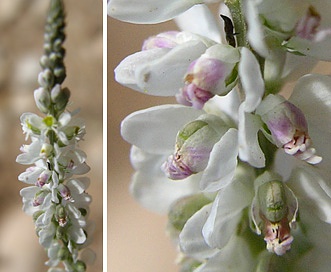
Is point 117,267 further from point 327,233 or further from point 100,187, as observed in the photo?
point 327,233

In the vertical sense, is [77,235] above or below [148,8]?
below

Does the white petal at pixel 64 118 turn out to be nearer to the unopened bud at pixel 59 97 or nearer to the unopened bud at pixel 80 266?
the unopened bud at pixel 59 97

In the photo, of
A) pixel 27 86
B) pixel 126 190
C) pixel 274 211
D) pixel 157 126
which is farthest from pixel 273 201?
pixel 126 190

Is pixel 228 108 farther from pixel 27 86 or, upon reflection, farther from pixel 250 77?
pixel 27 86

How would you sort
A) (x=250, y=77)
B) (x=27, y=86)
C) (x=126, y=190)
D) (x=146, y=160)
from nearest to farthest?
1. (x=250, y=77)
2. (x=146, y=160)
3. (x=27, y=86)
4. (x=126, y=190)

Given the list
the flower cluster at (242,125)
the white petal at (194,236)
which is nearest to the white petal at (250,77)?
the flower cluster at (242,125)

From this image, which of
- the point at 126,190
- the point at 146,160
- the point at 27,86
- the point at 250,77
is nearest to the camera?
the point at 250,77

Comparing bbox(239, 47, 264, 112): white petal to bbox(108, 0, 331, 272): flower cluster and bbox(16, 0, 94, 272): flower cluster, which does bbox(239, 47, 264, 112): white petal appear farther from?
bbox(16, 0, 94, 272): flower cluster
